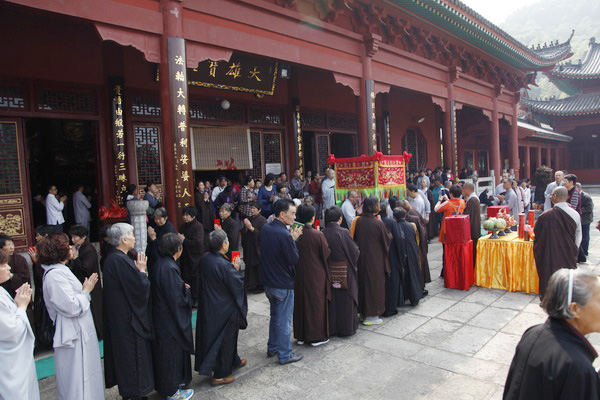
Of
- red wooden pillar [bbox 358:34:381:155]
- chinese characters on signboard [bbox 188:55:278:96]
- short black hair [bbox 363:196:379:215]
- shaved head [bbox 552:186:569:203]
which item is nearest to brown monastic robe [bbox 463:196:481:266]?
shaved head [bbox 552:186:569:203]

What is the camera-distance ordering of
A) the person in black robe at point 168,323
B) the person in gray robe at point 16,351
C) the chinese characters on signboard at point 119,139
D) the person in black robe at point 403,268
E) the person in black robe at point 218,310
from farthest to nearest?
the chinese characters on signboard at point 119,139 → the person in black robe at point 403,268 → the person in black robe at point 218,310 → the person in black robe at point 168,323 → the person in gray robe at point 16,351

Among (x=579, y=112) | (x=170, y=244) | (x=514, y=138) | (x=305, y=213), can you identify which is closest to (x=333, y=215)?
(x=305, y=213)

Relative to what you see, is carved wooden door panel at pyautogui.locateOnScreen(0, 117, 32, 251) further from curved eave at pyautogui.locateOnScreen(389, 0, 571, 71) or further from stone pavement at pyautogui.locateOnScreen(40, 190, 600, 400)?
curved eave at pyautogui.locateOnScreen(389, 0, 571, 71)

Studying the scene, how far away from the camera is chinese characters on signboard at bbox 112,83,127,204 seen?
7.77 meters

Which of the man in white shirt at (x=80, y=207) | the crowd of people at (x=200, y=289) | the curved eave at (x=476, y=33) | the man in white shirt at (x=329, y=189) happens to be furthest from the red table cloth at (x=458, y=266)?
the man in white shirt at (x=80, y=207)

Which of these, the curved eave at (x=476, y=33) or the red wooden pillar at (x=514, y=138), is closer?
the curved eave at (x=476, y=33)

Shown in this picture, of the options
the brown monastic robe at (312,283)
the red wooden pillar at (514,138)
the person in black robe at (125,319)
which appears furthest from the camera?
the red wooden pillar at (514,138)

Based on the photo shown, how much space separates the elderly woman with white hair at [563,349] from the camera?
5.06 ft

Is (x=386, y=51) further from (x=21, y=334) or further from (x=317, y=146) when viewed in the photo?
(x=21, y=334)

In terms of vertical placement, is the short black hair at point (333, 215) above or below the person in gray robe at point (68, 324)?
above

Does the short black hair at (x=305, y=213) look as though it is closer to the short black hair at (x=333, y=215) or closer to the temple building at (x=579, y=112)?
the short black hair at (x=333, y=215)

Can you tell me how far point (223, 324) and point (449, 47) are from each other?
1112cm

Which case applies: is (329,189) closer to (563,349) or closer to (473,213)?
(473,213)

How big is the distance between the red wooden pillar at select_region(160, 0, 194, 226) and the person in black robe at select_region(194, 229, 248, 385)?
2398 millimetres
